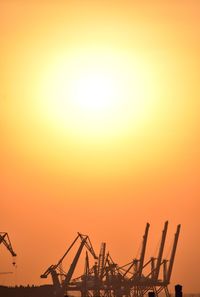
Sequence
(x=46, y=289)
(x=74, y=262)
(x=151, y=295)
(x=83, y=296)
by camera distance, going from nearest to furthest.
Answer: (x=151, y=295) < (x=46, y=289) < (x=74, y=262) < (x=83, y=296)

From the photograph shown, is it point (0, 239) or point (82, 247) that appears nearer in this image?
point (0, 239)

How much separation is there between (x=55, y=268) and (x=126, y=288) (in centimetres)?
2544

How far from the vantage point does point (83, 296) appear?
187 m

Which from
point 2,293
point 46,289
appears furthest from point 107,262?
point 2,293

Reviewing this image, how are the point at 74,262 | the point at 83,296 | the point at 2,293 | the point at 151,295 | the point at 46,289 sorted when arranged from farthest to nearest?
the point at 83,296, the point at 74,262, the point at 46,289, the point at 2,293, the point at 151,295

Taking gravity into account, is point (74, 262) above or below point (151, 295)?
above

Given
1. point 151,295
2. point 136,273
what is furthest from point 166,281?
point 151,295

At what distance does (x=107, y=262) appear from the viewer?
19700cm

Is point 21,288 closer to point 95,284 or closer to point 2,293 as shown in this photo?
point 2,293

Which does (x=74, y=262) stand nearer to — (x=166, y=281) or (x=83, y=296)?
(x=83, y=296)

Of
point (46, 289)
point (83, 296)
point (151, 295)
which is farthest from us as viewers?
point (83, 296)

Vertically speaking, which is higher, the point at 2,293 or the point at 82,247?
the point at 82,247

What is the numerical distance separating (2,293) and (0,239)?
1622 centimetres

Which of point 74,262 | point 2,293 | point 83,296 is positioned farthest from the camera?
point 83,296
